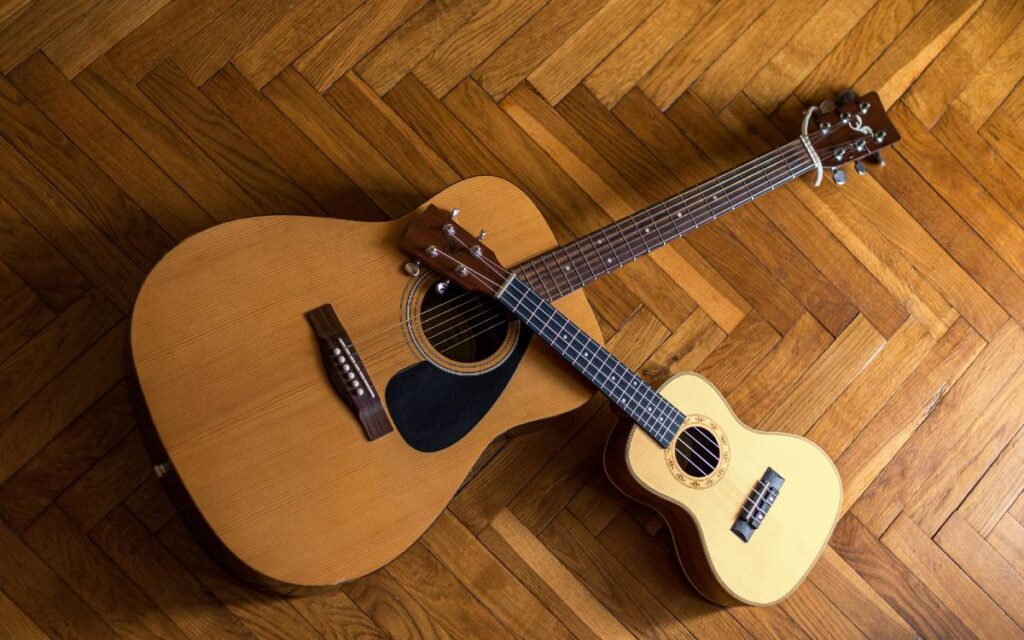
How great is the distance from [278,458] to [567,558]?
66 centimetres

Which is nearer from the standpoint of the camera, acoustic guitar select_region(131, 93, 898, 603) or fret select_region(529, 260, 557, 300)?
acoustic guitar select_region(131, 93, 898, 603)

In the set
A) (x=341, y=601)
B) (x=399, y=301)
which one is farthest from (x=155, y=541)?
(x=399, y=301)

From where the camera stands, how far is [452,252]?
1.39 m

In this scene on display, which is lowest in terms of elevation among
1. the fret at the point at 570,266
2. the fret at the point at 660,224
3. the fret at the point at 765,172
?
the fret at the point at 765,172

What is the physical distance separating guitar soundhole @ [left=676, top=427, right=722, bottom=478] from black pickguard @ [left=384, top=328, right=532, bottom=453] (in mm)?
402

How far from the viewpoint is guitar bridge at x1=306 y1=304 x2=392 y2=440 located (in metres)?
1.30

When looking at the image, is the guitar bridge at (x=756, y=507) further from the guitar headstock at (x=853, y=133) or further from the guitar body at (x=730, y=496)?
the guitar headstock at (x=853, y=133)

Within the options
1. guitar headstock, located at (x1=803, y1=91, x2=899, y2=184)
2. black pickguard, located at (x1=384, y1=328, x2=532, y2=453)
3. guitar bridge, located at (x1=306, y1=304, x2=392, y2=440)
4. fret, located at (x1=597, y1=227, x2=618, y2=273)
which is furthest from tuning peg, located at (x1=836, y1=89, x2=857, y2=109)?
guitar bridge, located at (x1=306, y1=304, x2=392, y2=440)

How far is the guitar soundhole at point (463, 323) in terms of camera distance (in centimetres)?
143

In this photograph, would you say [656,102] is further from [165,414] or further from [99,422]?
[99,422]

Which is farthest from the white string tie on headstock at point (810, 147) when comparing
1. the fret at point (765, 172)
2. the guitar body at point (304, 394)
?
the guitar body at point (304, 394)

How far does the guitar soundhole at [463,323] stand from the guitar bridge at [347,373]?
0.14 m

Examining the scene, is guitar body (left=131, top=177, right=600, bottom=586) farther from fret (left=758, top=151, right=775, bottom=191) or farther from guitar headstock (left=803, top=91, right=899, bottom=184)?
guitar headstock (left=803, top=91, right=899, bottom=184)

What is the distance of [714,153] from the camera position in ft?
5.93
